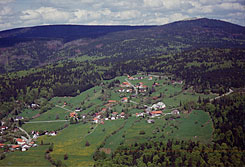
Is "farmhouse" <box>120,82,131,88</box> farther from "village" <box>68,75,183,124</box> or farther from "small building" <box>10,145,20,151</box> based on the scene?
"small building" <box>10,145,20,151</box>

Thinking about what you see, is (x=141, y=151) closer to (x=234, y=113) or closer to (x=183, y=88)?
(x=234, y=113)

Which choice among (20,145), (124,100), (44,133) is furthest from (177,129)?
(20,145)

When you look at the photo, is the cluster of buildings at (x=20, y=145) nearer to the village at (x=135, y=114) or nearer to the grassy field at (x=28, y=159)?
the grassy field at (x=28, y=159)

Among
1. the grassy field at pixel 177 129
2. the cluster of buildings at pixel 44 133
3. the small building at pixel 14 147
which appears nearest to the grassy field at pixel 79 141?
the cluster of buildings at pixel 44 133

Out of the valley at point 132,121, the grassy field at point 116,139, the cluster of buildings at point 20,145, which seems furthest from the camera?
the cluster of buildings at point 20,145

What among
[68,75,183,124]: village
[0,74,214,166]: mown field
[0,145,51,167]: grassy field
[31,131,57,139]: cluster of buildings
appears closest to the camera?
[0,145,51,167]: grassy field

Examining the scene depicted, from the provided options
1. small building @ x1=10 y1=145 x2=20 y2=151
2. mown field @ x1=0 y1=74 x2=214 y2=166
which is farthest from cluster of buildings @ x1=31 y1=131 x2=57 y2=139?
small building @ x1=10 y1=145 x2=20 y2=151

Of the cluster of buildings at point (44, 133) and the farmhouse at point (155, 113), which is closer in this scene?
the cluster of buildings at point (44, 133)

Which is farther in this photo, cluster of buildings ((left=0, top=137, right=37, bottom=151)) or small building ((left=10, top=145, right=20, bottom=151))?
small building ((left=10, top=145, right=20, bottom=151))

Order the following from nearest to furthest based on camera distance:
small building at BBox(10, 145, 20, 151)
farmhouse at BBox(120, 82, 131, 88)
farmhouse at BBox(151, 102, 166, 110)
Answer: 1. small building at BBox(10, 145, 20, 151)
2. farmhouse at BBox(151, 102, 166, 110)
3. farmhouse at BBox(120, 82, 131, 88)
